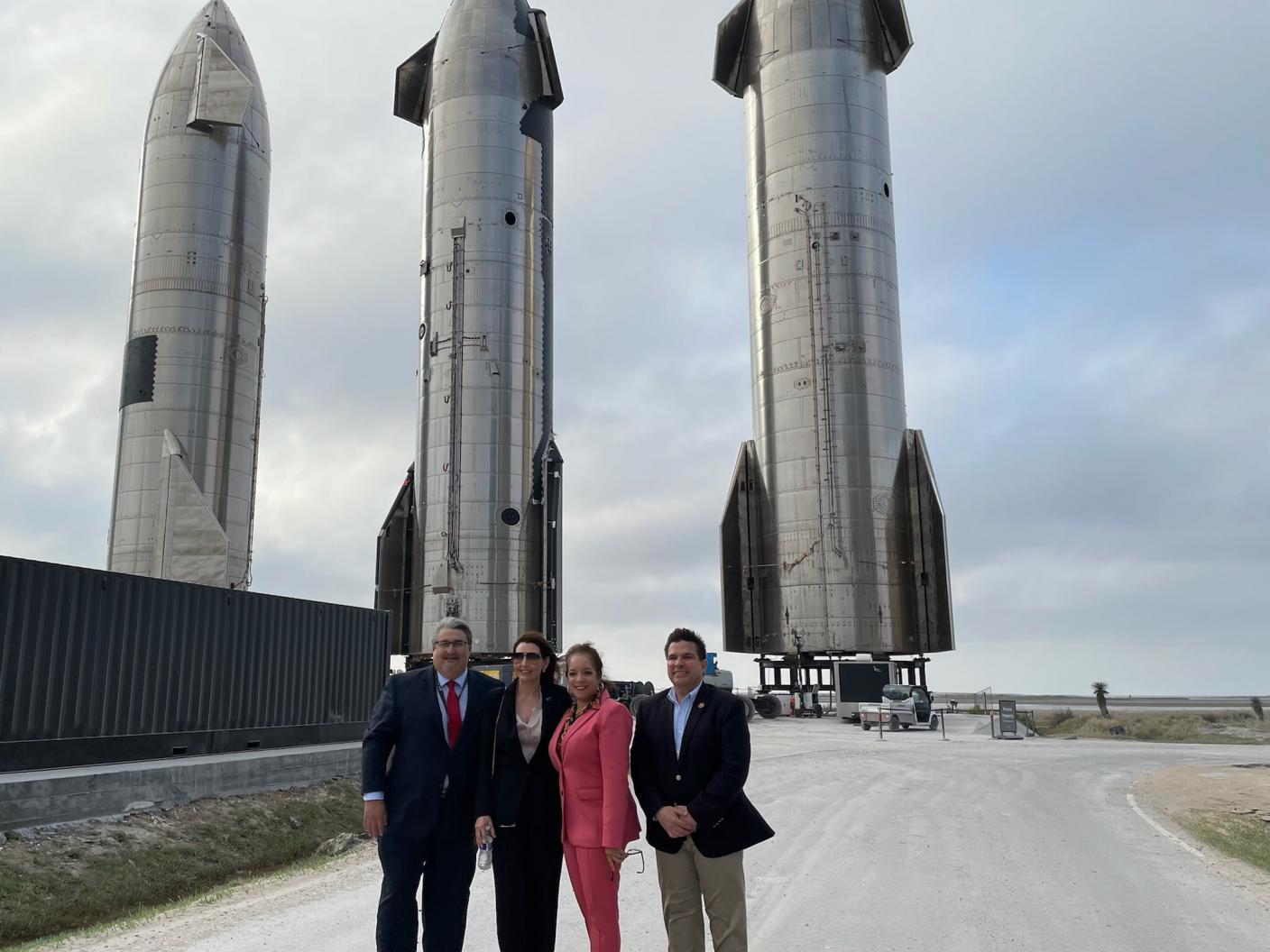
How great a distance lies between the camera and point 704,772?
5.49m

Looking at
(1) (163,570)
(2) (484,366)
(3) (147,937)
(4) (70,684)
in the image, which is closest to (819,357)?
(2) (484,366)

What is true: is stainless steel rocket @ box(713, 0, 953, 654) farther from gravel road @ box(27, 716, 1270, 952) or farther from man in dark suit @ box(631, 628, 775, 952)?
man in dark suit @ box(631, 628, 775, 952)

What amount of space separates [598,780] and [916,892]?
4718 millimetres

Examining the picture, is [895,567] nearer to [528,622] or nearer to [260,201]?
[528,622]

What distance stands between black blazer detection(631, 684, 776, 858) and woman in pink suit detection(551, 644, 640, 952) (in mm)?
221

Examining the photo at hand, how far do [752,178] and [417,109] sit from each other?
15.1 meters

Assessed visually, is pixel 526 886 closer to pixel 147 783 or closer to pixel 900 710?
pixel 147 783

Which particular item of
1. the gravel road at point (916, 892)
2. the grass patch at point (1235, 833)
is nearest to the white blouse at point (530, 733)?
the gravel road at point (916, 892)

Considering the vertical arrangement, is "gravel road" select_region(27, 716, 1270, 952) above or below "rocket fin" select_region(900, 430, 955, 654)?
below

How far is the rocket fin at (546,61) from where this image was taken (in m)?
41.3

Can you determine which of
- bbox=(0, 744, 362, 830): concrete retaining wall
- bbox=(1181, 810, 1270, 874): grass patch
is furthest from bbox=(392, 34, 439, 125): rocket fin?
bbox=(1181, 810, 1270, 874): grass patch

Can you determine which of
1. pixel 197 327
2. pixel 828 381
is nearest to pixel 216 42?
pixel 197 327

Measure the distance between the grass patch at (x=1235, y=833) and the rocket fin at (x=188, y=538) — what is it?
83.4ft

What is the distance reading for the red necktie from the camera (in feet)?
18.9
